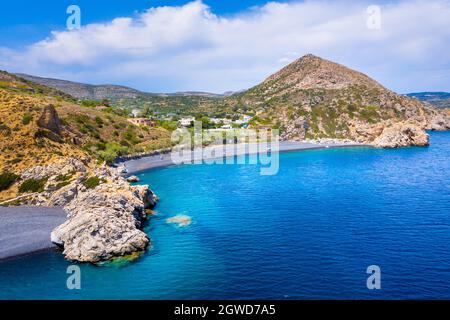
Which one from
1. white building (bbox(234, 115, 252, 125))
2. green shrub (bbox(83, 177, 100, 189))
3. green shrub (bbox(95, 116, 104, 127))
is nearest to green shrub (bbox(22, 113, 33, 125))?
green shrub (bbox(83, 177, 100, 189))

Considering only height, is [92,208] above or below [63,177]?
below

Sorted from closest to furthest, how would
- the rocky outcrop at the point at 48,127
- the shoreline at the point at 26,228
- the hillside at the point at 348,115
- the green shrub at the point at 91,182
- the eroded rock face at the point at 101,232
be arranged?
1. the eroded rock face at the point at 101,232
2. the shoreline at the point at 26,228
3. the green shrub at the point at 91,182
4. the rocky outcrop at the point at 48,127
5. the hillside at the point at 348,115

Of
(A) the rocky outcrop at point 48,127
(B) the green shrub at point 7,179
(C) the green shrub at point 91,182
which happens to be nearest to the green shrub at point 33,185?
(B) the green shrub at point 7,179

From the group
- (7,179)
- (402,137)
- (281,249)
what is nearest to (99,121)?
(7,179)

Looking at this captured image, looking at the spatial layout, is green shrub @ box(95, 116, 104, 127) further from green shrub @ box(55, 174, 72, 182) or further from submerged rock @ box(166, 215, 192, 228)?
submerged rock @ box(166, 215, 192, 228)

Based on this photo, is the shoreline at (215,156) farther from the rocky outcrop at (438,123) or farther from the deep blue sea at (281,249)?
the rocky outcrop at (438,123)

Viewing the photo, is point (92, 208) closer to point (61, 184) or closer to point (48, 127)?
point (61, 184)
